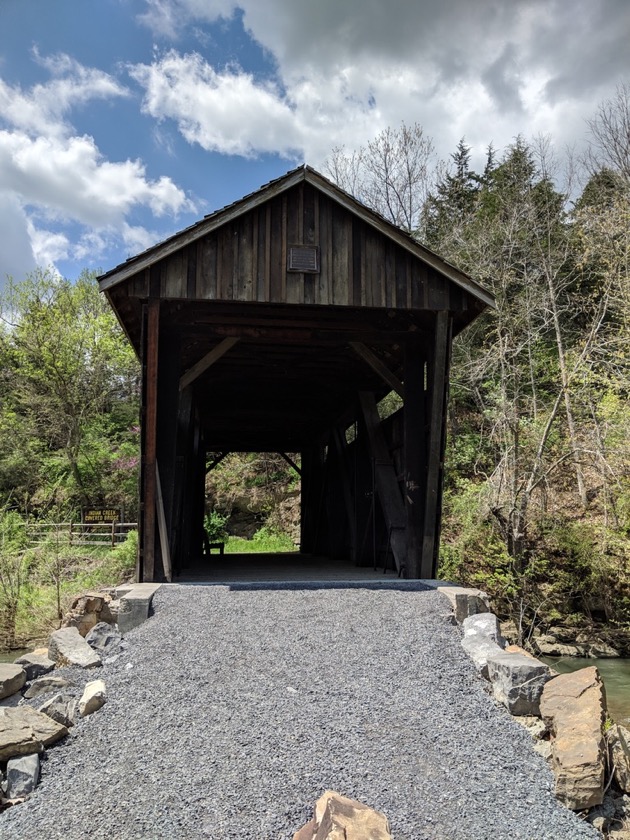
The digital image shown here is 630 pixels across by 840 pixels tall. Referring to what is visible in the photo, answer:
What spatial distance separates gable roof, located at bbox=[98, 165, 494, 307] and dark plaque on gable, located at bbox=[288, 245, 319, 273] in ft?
2.00

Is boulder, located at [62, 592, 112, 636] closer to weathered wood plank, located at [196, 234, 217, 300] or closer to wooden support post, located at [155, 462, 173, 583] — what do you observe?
wooden support post, located at [155, 462, 173, 583]

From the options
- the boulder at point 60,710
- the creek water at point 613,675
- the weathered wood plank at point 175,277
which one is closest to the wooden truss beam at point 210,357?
the weathered wood plank at point 175,277

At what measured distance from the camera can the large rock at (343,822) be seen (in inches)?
107

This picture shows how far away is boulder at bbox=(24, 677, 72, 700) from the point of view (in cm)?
455

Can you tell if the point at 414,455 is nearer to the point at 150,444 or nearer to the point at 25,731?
the point at 150,444

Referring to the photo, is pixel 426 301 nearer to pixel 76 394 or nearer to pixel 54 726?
pixel 54 726

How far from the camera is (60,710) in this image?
13.1 feet

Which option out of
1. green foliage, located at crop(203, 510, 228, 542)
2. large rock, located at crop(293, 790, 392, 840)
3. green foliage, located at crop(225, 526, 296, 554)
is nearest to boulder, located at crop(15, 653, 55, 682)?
large rock, located at crop(293, 790, 392, 840)

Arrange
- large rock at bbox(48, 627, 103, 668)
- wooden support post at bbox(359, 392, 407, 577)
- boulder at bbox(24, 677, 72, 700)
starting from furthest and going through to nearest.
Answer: wooden support post at bbox(359, 392, 407, 577)
large rock at bbox(48, 627, 103, 668)
boulder at bbox(24, 677, 72, 700)

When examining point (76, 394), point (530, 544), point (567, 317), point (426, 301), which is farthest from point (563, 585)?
point (76, 394)

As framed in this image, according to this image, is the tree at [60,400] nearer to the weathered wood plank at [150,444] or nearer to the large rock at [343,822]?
the weathered wood plank at [150,444]

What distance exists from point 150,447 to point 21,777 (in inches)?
153

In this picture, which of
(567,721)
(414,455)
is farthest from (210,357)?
(567,721)

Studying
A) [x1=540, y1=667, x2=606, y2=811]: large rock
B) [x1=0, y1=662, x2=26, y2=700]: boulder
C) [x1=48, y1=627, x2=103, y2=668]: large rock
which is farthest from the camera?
[x1=48, y1=627, x2=103, y2=668]: large rock
